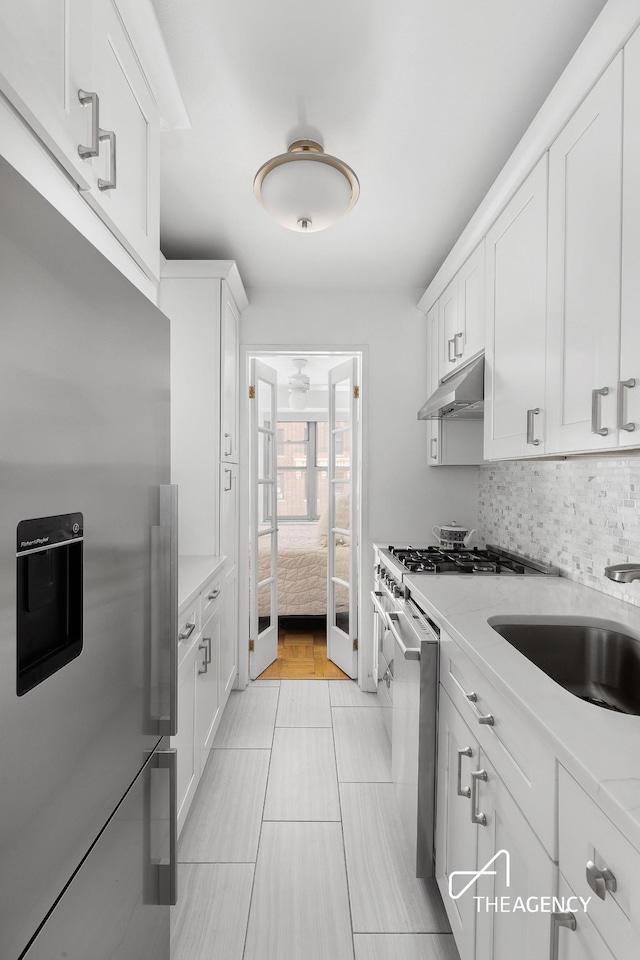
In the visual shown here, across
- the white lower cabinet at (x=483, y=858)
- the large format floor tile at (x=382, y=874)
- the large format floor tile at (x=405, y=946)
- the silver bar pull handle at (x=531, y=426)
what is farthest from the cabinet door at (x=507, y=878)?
the silver bar pull handle at (x=531, y=426)

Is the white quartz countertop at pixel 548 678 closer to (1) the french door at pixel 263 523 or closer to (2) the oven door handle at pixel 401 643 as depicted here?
(2) the oven door handle at pixel 401 643

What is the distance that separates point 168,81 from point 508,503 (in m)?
2.26

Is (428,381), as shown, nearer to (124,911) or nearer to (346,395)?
(346,395)

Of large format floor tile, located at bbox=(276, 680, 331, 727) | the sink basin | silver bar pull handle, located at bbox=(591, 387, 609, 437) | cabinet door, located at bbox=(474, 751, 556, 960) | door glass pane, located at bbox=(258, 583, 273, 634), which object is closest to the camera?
cabinet door, located at bbox=(474, 751, 556, 960)

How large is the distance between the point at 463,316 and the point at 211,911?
2514 mm

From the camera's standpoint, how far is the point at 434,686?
1.62 m

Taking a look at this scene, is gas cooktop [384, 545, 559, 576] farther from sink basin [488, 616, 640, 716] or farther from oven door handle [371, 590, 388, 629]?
sink basin [488, 616, 640, 716]

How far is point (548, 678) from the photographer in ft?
3.36

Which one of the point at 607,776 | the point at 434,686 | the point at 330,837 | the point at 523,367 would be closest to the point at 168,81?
the point at 523,367

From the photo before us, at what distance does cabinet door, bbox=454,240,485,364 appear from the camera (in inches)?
85.7

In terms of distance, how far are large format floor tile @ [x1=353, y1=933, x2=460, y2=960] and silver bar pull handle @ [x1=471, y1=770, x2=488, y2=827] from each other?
592 mm

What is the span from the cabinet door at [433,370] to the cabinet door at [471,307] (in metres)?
0.44

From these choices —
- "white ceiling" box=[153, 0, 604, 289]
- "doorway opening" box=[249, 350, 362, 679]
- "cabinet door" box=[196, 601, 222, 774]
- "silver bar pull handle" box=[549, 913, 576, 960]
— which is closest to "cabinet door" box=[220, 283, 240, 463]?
"doorway opening" box=[249, 350, 362, 679]

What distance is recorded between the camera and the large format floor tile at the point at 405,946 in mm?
1441
